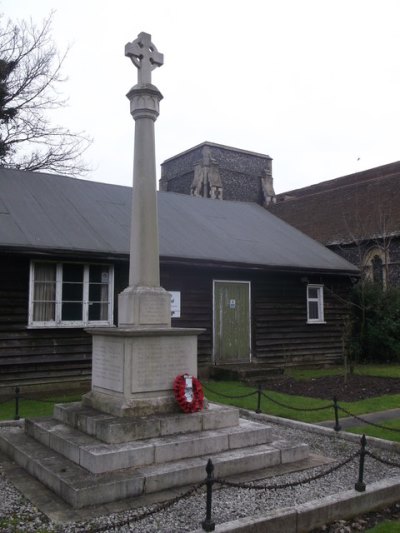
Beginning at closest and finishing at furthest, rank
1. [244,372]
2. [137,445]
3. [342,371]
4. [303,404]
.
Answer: [137,445]
[303,404]
[244,372]
[342,371]

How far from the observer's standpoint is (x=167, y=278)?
47.0ft

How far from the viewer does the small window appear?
18.0 metres

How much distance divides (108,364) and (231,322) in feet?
28.8

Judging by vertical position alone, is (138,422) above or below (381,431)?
above

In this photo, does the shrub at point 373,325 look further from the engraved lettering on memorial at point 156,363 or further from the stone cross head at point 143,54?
the stone cross head at point 143,54

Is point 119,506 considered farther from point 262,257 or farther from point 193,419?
point 262,257

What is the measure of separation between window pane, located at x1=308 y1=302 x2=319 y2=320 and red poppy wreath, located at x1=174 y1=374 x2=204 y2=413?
37.6ft

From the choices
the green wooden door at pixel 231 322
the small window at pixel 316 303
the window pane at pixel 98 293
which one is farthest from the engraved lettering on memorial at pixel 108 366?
the small window at pixel 316 303

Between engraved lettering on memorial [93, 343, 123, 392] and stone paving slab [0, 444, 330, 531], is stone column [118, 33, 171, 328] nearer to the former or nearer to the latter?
engraved lettering on memorial [93, 343, 123, 392]

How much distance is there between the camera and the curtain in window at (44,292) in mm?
12188

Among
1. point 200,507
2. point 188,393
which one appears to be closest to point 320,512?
point 200,507

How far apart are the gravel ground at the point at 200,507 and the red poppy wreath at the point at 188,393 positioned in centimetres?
134

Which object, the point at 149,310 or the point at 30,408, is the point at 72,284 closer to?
the point at 30,408

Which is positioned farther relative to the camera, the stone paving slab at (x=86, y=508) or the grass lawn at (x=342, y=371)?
the grass lawn at (x=342, y=371)
